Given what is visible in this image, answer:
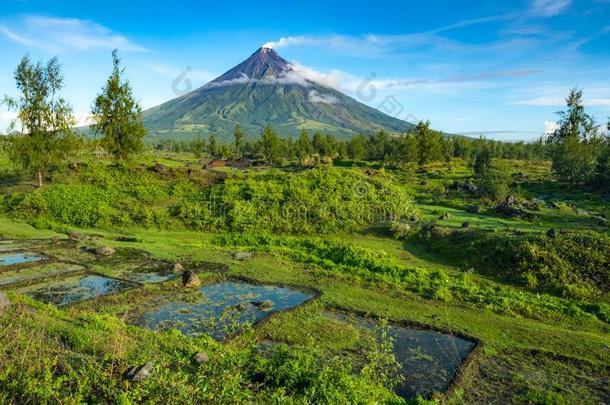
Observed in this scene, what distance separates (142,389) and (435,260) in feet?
60.4

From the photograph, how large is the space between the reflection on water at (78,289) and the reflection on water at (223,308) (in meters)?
2.91

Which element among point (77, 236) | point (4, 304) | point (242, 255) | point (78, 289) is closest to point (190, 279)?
point (78, 289)

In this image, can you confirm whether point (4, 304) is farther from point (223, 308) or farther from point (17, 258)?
point (17, 258)

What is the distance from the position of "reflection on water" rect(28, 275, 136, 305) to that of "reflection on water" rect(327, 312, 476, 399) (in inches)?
344

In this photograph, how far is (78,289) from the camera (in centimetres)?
1673

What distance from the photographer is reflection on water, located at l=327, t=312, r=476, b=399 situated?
1090cm

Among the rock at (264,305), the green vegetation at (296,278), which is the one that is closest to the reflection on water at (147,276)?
the green vegetation at (296,278)

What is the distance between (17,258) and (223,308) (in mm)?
11051

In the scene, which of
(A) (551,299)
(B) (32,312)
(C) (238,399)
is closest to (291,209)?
(A) (551,299)

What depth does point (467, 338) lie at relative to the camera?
1378 cm

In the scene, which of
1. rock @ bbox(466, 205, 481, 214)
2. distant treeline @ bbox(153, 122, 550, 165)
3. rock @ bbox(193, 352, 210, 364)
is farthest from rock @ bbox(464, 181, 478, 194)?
rock @ bbox(193, 352, 210, 364)

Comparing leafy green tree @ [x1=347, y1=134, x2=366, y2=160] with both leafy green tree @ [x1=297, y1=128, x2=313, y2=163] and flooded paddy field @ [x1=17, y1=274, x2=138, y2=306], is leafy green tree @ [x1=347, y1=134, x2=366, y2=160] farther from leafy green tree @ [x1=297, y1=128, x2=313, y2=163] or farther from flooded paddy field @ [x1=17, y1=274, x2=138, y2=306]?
flooded paddy field @ [x1=17, y1=274, x2=138, y2=306]

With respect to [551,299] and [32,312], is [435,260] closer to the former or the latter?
[551,299]

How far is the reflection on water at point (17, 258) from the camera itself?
19.3 metres
